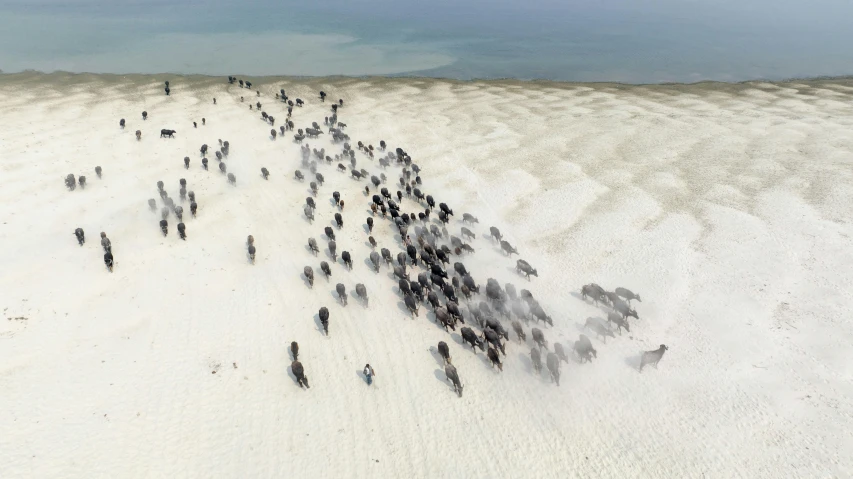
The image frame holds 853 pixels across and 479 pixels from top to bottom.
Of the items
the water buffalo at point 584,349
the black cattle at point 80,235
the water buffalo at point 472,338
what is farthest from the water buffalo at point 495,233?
the black cattle at point 80,235

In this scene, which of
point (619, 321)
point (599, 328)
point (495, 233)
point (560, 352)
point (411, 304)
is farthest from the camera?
point (495, 233)

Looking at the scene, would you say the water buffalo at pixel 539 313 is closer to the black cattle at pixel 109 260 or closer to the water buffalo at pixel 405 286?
the water buffalo at pixel 405 286

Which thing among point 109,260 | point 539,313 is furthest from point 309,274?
point 539,313

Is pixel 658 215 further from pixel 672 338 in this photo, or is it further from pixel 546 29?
pixel 546 29

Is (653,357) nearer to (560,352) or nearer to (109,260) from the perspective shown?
(560,352)

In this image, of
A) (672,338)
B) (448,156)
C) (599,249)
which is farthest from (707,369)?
(448,156)

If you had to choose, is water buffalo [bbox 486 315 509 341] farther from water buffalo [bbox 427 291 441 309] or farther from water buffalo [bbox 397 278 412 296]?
water buffalo [bbox 397 278 412 296]

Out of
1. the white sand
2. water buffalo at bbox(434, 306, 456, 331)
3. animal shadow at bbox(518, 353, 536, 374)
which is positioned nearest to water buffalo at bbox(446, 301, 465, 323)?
water buffalo at bbox(434, 306, 456, 331)

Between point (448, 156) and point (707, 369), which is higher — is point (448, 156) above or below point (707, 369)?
above
